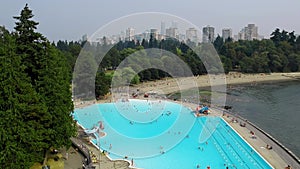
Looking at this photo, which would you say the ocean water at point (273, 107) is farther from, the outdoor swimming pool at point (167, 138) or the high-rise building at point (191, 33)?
the high-rise building at point (191, 33)

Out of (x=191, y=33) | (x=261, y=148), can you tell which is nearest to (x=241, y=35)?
(x=191, y=33)

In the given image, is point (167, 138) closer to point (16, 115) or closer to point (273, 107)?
point (16, 115)

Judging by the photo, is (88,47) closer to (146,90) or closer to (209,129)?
(146,90)

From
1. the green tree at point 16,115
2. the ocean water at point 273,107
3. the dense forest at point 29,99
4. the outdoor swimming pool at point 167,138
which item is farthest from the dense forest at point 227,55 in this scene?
the green tree at point 16,115

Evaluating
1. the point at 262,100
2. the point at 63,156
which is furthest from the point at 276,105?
the point at 63,156

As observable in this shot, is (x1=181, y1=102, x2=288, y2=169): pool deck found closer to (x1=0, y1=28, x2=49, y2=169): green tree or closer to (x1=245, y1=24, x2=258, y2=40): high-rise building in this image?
(x1=0, y1=28, x2=49, y2=169): green tree

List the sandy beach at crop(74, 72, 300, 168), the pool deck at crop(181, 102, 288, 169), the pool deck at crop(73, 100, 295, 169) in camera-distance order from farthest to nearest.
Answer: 1. the sandy beach at crop(74, 72, 300, 168)
2. the pool deck at crop(181, 102, 288, 169)
3. the pool deck at crop(73, 100, 295, 169)

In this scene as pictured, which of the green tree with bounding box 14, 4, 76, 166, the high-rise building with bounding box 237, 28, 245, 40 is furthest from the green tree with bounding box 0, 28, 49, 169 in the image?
the high-rise building with bounding box 237, 28, 245, 40
